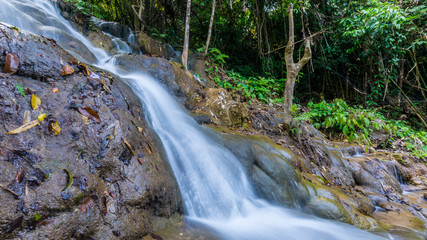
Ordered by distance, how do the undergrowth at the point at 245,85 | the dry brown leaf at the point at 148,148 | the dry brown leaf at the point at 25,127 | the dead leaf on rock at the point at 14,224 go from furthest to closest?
the undergrowth at the point at 245,85 → the dry brown leaf at the point at 148,148 → the dry brown leaf at the point at 25,127 → the dead leaf on rock at the point at 14,224

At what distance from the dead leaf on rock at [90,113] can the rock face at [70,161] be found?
0.06ft

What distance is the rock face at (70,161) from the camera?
144 cm

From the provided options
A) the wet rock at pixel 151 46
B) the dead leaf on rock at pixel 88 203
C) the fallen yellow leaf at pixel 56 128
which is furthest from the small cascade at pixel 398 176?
the wet rock at pixel 151 46

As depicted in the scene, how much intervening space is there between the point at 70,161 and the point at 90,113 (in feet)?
1.76

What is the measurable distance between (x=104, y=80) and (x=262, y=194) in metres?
2.64

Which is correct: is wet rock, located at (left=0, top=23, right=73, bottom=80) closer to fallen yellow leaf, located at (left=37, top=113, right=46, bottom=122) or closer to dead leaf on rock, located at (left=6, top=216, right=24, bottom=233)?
fallen yellow leaf, located at (left=37, top=113, right=46, bottom=122)

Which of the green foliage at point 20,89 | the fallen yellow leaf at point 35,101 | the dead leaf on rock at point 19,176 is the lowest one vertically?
the dead leaf on rock at point 19,176

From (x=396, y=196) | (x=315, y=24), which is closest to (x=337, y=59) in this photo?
(x=315, y=24)

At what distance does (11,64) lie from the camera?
1.94m

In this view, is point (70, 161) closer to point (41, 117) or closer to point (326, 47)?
point (41, 117)

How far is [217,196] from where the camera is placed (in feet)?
9.22

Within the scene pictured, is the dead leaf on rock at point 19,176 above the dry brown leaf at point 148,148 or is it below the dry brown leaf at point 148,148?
below

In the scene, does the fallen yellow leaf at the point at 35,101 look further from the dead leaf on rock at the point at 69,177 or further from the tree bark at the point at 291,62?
the tree bark at the point at 291,62

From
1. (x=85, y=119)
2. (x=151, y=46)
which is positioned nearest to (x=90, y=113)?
(x=85, y=119)
